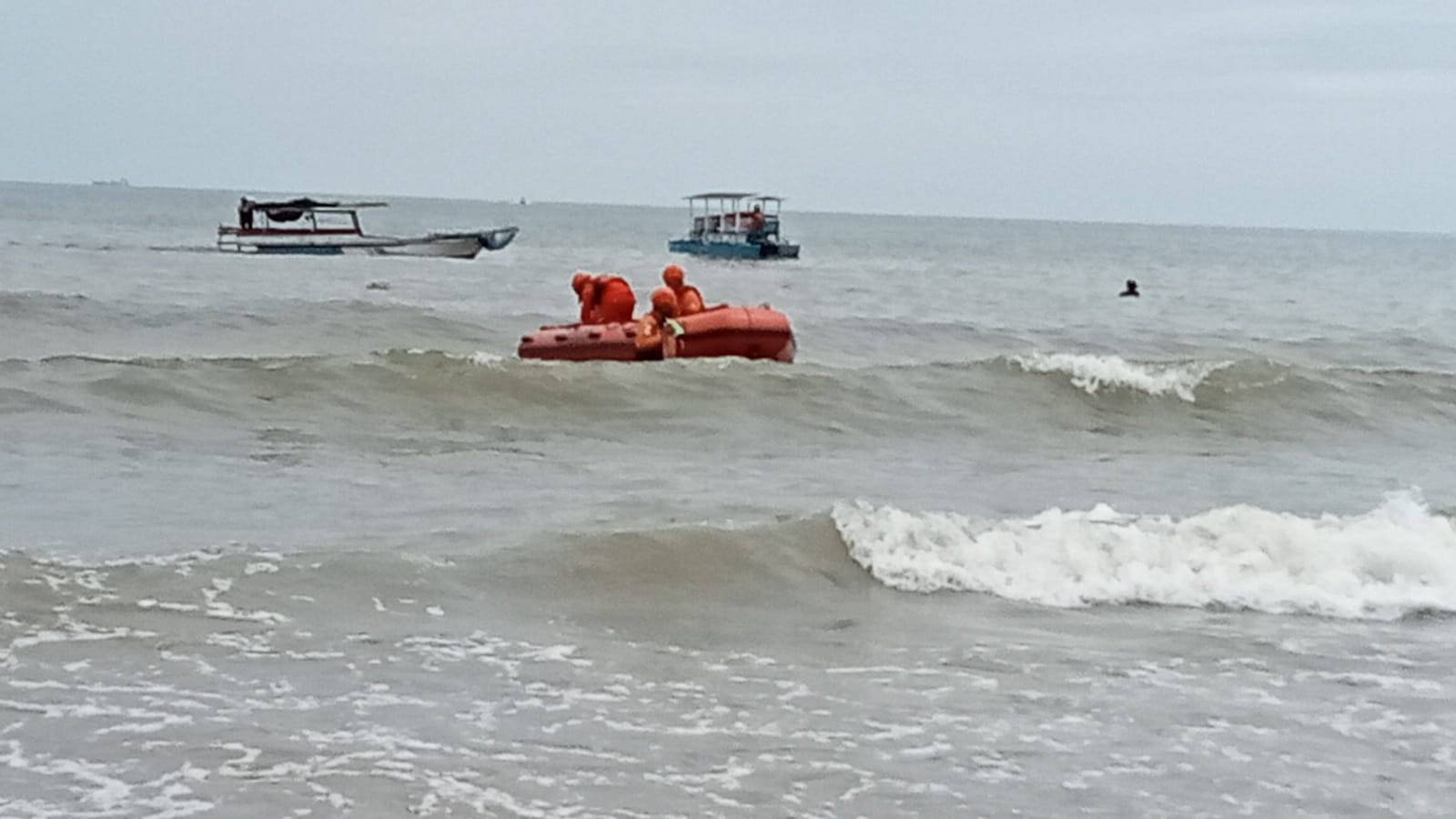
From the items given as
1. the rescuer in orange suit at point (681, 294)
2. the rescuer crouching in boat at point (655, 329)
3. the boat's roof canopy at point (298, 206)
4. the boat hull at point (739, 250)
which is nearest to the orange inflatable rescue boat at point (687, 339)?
the rescuer crouching in boat at point (655, 329)

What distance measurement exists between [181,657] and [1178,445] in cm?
1168

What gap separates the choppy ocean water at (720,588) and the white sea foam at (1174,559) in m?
0.04

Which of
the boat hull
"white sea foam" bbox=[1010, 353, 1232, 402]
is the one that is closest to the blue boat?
the boat hull

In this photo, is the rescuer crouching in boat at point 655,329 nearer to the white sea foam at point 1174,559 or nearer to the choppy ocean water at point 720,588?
the choppy ocean water at point 720,588

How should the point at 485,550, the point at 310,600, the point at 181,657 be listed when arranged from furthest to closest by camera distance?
the point at 485,550 < the point at 310,600 < the point at 181,657

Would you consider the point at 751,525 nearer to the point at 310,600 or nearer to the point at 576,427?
the point at 310,600

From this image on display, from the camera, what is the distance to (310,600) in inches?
343

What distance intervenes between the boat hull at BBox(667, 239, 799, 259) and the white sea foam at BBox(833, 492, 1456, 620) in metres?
49.9

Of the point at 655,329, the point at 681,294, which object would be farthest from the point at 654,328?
the point at 681,294

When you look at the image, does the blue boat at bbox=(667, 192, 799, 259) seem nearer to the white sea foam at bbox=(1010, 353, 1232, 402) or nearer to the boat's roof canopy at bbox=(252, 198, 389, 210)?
the boat's roof canopy at bbox=(252, 198, 389, 210)

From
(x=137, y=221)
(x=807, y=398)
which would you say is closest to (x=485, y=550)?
(x=807, y=398)

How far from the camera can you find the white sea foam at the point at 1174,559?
31.6 ft

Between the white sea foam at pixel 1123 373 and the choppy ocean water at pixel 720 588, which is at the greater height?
the white sea foam at pixel 1123 373

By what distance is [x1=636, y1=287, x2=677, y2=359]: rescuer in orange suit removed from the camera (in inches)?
747
